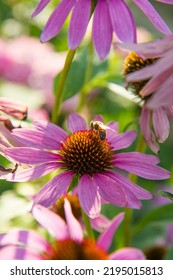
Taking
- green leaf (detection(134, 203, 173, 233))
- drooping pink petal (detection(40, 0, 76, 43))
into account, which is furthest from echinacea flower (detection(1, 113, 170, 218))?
green leaf (detection(134, 203, 173, 233))

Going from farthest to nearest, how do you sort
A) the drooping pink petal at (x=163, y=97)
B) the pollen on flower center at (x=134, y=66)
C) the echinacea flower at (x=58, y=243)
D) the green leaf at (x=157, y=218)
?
the green leaf at (x=157, y=218), the pollen on flower center at (x=134, y=66), the echinacea flower at (x=58, y=243), the drooping pink petal at (x=163, y=97)

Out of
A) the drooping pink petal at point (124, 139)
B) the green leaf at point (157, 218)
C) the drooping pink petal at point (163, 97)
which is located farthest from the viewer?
the green leaf at point (157, 218)

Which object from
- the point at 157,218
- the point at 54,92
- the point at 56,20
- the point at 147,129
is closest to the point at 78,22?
the point at 56,20

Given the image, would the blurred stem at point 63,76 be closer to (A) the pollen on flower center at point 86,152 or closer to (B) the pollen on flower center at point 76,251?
(A) the pollen on flower center at point 86,152

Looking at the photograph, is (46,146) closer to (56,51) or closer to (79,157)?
(79,157)

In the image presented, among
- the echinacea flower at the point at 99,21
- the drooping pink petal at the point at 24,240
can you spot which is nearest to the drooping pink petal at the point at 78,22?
the echinacea flower at the point at 99,21

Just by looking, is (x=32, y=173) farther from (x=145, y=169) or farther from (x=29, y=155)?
(x=145, y=169)

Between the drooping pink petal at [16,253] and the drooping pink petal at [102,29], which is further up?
the drooping pink petal at [102,29]
